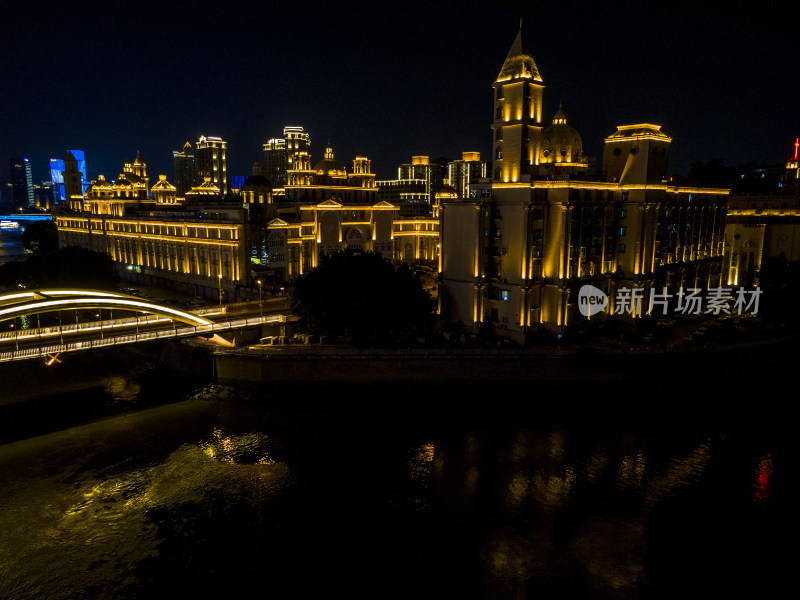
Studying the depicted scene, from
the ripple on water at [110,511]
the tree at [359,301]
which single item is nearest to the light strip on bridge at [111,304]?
the tree at [359,301]

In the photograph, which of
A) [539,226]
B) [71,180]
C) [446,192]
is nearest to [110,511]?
[539,226]

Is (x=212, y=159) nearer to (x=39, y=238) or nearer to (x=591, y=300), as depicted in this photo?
(x=39, y=238)

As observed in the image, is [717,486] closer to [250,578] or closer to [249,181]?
[250,578]

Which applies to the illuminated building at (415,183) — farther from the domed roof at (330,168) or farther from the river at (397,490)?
the river at (397,490)

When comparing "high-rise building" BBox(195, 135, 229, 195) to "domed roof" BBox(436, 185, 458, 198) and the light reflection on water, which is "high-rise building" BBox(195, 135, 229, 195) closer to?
"domed roof" BBox(436, 185, 458, 198)

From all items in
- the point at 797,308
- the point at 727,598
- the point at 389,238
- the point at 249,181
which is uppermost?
the point at 249,181

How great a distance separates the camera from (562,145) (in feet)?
194

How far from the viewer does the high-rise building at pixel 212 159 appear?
616 feet

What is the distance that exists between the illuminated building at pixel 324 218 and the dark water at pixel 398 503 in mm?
35969

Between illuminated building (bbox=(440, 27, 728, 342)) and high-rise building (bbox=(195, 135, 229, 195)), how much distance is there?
150731mm

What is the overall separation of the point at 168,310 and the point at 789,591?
41148 mm

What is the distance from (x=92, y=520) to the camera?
90.0 feet

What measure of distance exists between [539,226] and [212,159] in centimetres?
16460

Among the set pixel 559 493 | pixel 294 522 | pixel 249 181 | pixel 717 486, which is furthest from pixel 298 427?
pixel 249 181
